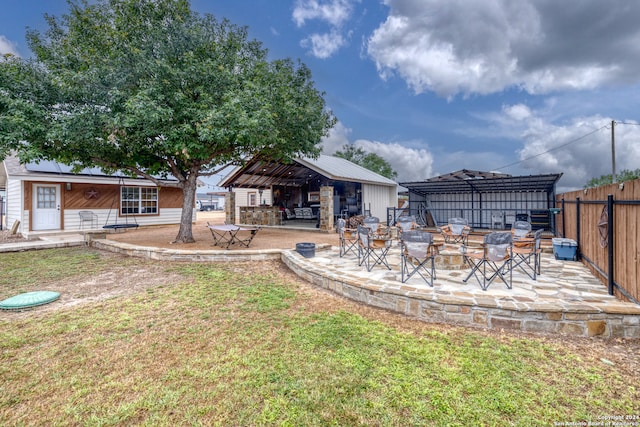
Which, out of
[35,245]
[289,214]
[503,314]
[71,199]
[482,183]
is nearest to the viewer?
[503,314]

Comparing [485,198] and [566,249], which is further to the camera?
[485,198]

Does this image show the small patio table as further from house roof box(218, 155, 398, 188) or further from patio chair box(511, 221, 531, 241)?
patio chair box(511, 221, 531, 241)

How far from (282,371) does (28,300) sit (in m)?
4.26

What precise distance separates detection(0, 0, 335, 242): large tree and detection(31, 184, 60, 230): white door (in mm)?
5136

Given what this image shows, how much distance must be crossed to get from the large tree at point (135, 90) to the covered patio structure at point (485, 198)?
7037mm

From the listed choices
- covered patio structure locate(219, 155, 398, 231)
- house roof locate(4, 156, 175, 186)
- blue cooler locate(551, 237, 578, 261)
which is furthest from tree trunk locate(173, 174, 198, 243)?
blue cooler locate(551, 237, 578, 261)

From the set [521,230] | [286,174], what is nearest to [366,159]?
[286,174]

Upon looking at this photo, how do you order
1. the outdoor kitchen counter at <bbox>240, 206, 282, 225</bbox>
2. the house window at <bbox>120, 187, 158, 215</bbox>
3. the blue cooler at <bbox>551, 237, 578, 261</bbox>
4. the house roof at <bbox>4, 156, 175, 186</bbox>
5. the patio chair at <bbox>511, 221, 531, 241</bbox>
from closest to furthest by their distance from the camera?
the blue cooler at <bbox>551, 237, 578, 261</bbox> → the patio chair at <bbox>511, 221, 531, 241</bbox> → the house roof at <bbox>4, 156, 175, 186</bbox> → the house window at <bbox>120, 187, 158, 215</bbox> → the outdoor kitchen counter at <bbox>240, 206, 282, 225</bbox>

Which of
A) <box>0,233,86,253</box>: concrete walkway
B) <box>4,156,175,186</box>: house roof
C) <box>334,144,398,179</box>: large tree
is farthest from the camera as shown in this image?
<box>334,144,398,179</box>: large tree

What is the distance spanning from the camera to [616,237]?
3707 mm

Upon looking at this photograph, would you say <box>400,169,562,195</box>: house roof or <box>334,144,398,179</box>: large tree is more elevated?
<box>334,144,398,179</box>: large tree

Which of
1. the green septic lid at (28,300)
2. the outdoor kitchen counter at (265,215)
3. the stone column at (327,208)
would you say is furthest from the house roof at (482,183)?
the green septic lid at (28,300)

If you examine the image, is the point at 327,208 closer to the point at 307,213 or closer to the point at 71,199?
the point at 307,213

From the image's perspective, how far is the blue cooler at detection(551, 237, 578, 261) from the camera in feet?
19.6
